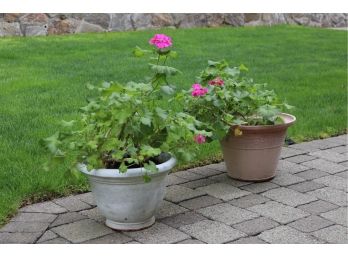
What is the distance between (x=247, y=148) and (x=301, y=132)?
1.41 m

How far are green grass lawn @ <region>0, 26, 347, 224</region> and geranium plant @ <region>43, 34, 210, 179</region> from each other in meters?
0.25

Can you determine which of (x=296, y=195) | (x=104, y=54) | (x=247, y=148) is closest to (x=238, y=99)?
(x=247, y=148)

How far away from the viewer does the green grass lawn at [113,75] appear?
4.13 metres

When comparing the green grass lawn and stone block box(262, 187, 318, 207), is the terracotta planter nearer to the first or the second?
stone block box(262, 187, 318, 207)

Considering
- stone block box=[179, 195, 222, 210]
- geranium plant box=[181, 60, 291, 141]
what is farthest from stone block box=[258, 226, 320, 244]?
geranium plant box=[181, 60, 291, 141]

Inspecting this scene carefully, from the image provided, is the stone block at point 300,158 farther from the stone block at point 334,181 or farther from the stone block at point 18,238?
the stone block at point 18,238

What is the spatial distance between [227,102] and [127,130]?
0.99 meters

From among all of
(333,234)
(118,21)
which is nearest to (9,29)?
(118,21)

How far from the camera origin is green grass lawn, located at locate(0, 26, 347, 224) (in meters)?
4.13

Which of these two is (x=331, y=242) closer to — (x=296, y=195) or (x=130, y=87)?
(x=296, y=195)

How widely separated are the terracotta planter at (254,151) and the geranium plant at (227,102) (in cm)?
8

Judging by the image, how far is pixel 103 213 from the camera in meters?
3.33

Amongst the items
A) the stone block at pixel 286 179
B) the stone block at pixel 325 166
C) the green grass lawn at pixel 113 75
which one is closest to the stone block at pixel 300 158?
the stone block at pixel 325 166

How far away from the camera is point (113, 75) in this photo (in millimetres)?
7090
